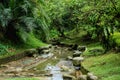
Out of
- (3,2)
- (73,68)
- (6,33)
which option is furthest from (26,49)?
(73,68)

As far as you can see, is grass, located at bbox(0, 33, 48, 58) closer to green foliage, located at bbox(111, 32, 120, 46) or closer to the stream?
the stream

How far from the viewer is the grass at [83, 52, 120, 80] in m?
12.1

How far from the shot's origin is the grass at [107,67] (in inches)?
477

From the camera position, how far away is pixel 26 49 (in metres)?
21.5

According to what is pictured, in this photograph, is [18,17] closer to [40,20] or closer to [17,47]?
[17,47]

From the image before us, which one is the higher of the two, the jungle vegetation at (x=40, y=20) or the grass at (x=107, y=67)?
the jungle vegetation at (x=40, y=20)

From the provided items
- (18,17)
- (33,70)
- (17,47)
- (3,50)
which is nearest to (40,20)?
(18,17)

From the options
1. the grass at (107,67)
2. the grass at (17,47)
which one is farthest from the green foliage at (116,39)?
the grass at (17,47)

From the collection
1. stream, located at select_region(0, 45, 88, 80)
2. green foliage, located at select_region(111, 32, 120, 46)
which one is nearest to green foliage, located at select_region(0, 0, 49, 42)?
stream, located at select_region(0, 45, 88, 80)

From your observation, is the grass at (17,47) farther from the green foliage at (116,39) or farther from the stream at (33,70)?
the green foliage at (116,39)

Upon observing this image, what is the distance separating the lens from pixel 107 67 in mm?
13703

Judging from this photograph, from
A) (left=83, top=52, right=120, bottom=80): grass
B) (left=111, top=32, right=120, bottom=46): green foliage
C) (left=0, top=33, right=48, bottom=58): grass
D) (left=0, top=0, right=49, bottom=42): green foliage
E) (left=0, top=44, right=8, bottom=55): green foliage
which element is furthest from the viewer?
(left=0, top=0, right=49, bottom=42): green foliage

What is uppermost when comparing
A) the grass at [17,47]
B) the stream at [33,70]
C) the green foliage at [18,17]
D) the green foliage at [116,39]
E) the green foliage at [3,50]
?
the green foliage at [18,17]

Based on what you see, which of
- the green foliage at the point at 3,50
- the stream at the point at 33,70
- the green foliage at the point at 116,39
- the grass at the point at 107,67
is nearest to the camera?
the grass at the point at 107,67
